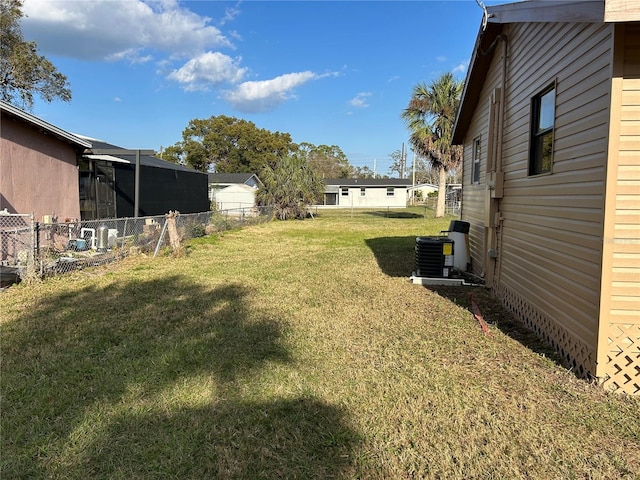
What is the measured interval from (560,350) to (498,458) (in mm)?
1986

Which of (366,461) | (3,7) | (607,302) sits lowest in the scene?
(366,461)

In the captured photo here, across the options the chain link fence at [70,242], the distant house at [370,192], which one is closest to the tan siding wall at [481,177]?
the chain link fence at [70,242]

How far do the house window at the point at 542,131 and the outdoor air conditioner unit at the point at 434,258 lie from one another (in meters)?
2.41

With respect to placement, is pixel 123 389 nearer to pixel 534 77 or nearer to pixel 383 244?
pixel 534 77

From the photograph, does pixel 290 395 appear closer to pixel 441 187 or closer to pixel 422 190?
pixel 441 187

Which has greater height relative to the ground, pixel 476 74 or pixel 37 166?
pixel 476 74

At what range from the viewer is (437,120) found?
2244 centimetres

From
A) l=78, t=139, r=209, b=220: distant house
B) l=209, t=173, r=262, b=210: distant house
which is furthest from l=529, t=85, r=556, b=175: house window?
l=209, t=173, r=262, b=210: distant house

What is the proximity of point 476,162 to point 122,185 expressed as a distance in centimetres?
1183

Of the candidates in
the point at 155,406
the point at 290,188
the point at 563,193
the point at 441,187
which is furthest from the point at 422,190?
the point at 155,406

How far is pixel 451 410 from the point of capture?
2.87 meters

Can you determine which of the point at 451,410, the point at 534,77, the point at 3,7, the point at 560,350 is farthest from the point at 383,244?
the point at 3,7

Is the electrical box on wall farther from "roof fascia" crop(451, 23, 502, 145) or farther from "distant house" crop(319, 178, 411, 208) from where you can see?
"distant house" crop(319, 178, 411, 208)

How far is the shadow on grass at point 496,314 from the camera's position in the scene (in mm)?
4115
